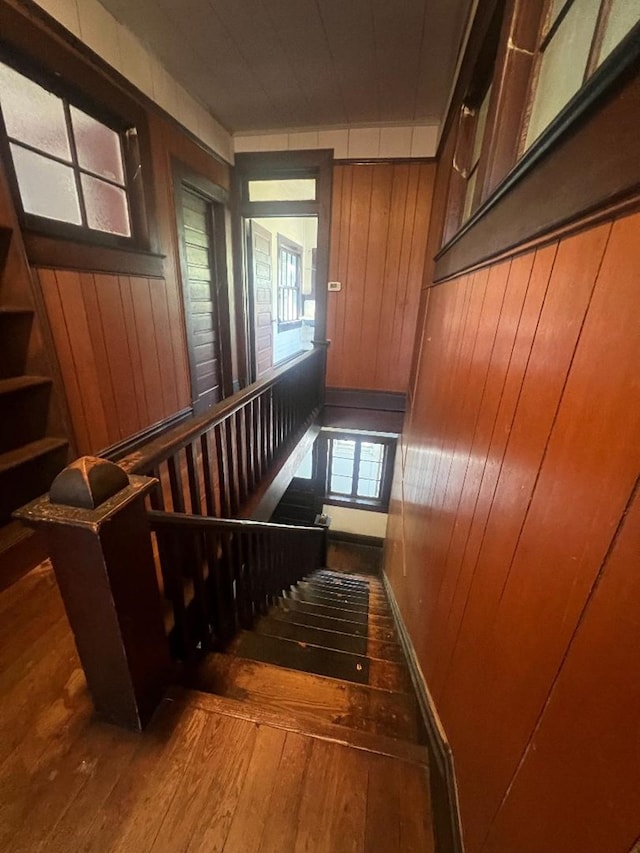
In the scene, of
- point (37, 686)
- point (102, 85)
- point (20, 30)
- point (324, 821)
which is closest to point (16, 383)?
point (37, 686)

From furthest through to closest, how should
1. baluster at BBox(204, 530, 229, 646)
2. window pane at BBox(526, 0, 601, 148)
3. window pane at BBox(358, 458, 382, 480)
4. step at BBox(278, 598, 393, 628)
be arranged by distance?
window pane at BBox(358, 458, 382, 480) → step at BBox(278, 598, 393, 628) → baluster at BBox(204, 530, 229, 646) → window pane at BBox(526, 0, 601, 148)

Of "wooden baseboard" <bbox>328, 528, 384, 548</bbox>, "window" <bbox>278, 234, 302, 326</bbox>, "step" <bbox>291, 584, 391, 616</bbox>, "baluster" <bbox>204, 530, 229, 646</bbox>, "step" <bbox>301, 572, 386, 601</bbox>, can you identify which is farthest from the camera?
"window" <bbox>278, 234, 302, 326</bbox>

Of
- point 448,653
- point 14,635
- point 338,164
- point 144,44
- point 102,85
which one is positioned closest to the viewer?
point 448,653

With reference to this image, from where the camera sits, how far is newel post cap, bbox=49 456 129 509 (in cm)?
75

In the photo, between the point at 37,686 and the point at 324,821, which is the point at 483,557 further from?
the point at 37,686

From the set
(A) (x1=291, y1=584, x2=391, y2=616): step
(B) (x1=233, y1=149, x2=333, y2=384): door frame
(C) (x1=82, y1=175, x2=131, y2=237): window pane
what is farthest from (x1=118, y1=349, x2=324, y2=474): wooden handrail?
(B) (x1=233, y1=149, x2=333, y2=384): door frame

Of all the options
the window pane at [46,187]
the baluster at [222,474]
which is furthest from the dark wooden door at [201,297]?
the baluster at [222,474]

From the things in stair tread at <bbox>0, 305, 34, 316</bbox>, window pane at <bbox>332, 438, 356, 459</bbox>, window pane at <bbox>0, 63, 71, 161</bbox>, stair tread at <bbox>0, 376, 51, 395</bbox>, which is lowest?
window pane at <bbox>332, 438, 356, 459</bbox>

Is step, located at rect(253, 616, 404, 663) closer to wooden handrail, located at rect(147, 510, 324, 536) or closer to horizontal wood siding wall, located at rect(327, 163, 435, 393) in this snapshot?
wooden handrail, located at rect(147, 510, 324, 536)

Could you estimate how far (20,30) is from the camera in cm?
145

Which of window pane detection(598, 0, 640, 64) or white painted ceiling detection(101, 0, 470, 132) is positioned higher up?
white painted ceiling detection(101, 0, 470, 132)

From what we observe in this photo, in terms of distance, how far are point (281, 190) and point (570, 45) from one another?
4.44 meters

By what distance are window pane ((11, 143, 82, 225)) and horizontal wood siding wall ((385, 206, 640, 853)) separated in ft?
6.95

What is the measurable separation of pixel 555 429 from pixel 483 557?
41cm
